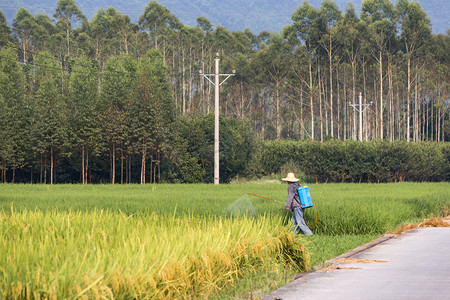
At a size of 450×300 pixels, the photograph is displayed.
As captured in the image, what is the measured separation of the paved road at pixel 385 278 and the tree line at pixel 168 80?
1542 inches

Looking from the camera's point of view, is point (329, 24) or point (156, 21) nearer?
point (329, 24)

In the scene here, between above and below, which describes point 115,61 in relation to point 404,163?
above

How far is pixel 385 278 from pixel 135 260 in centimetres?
422

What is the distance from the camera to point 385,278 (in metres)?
9.91

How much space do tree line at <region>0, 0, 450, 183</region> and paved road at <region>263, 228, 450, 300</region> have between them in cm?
3916

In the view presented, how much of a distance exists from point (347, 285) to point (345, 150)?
5236 centimetres

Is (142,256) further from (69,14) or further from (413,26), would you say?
(69,14)

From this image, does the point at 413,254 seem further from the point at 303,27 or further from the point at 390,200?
the point at 303,27

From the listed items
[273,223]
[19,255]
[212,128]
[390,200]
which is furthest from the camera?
[212,128]

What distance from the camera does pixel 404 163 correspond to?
202 ft

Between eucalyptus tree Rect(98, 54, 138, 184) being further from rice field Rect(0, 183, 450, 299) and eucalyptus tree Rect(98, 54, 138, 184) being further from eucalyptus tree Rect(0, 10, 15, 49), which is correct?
eucalyptus tree Rect(0, 10, 15, 49)

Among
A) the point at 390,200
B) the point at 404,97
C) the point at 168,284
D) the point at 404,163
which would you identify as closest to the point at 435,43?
the point at 404,97

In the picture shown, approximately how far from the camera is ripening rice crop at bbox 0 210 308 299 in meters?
6.32

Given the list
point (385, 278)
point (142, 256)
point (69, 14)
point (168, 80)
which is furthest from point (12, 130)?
point (69, 14)
